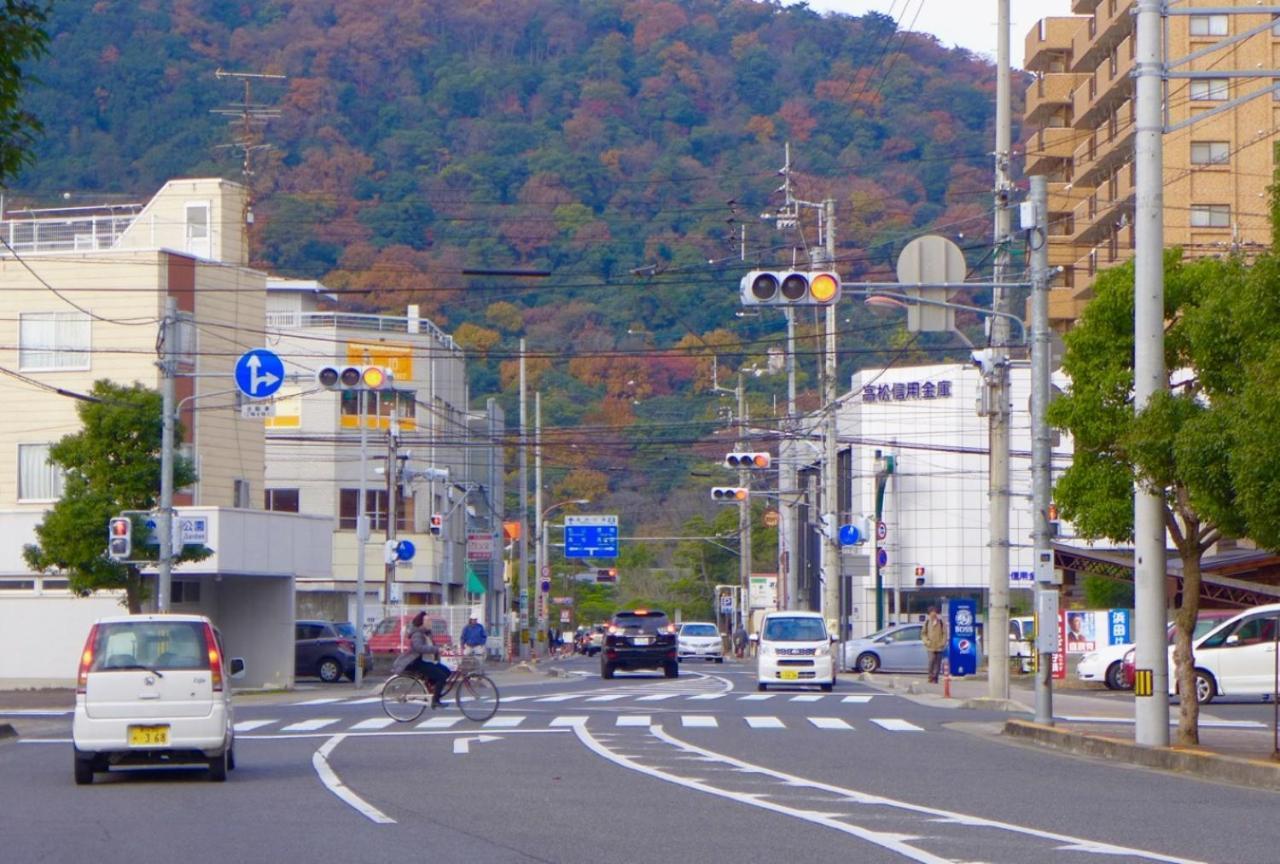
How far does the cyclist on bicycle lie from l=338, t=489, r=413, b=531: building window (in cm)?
4622

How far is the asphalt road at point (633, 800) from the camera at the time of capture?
12.1 metres

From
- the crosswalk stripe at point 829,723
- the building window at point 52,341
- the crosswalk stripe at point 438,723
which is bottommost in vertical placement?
the crosswalk stripe at point 438,723

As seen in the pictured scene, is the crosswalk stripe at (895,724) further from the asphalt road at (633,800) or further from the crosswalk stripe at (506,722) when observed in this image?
the crosswalk stripe at (506,722)

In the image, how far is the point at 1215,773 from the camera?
18391mm

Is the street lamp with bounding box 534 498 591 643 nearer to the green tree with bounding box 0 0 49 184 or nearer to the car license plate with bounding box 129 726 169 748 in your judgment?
the car license plate with bounding box 129 726 169 748

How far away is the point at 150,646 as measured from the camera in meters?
17.6

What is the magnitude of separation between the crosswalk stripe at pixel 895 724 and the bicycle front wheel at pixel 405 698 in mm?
7117

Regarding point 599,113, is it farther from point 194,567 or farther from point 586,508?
point 194,567

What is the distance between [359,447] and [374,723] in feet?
152

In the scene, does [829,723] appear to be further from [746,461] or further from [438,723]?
[746,461]

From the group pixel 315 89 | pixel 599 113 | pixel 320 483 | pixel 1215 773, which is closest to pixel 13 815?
pixel 1215 773

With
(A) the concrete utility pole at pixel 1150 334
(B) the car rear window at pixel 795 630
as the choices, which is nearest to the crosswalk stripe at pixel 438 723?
(A) the concrete utility pole at pixel 1150 334

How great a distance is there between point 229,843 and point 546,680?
3673 cm

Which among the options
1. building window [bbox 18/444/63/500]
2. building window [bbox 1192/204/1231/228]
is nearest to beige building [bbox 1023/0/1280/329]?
building window [bbox 1192/204/1231/228]
